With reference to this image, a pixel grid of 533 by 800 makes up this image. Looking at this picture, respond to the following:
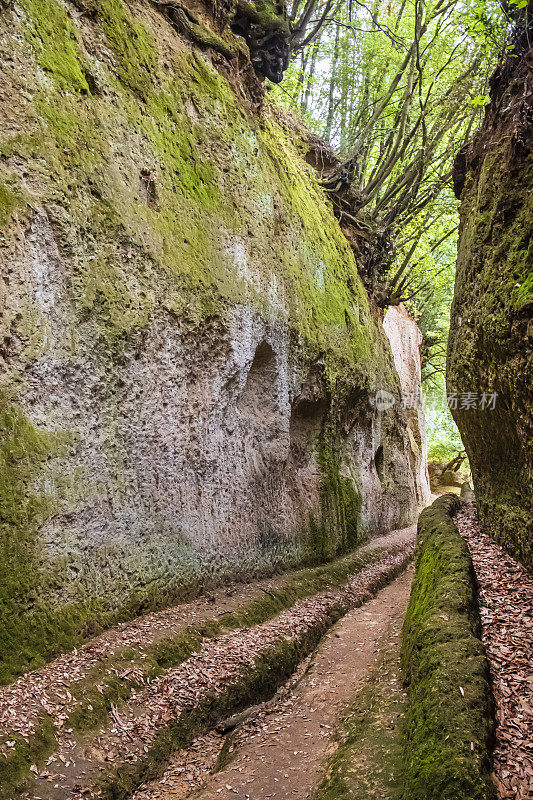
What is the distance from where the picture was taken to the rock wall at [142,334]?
4.62 m

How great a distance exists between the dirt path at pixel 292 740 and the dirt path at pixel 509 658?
159cm

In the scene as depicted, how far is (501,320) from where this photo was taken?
4848 mm

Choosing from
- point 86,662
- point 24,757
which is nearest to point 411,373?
point 86,662

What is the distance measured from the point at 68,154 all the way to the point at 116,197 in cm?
64

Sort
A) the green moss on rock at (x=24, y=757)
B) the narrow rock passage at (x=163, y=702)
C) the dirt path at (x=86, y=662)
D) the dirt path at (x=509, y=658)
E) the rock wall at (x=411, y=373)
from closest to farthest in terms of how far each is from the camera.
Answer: the dirt path at (x=509, y=658)
the green moss on rock at (x=24, y=757)
the narrow rock passage at (x=163, y=702)
the dirt path at (x=86, y=662)
the rock wall at (x=411, y=373)

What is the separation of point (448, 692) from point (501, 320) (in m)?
3.19

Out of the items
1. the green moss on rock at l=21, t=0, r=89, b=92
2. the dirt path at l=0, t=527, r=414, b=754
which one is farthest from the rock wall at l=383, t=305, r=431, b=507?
the green moss on rock at l=21, t=0, r=89, b=92

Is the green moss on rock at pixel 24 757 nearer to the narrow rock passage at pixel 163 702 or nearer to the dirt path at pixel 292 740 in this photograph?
the narrow rock passage at pixel 163 702

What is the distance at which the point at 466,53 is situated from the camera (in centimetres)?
1304

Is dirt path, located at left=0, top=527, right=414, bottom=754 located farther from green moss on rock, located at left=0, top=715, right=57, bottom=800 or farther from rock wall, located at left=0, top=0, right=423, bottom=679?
rock wall, located at left=0, top=0, right=423, bottom=679

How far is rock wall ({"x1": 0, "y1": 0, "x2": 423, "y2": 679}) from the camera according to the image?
15.2 ft

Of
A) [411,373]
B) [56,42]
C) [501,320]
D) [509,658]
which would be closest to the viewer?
[509,658]

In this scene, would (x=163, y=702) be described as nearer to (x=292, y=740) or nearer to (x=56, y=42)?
(x=292, y=740)

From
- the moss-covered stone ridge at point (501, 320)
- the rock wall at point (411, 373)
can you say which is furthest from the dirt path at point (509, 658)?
the rock wall at point (411, 373)
